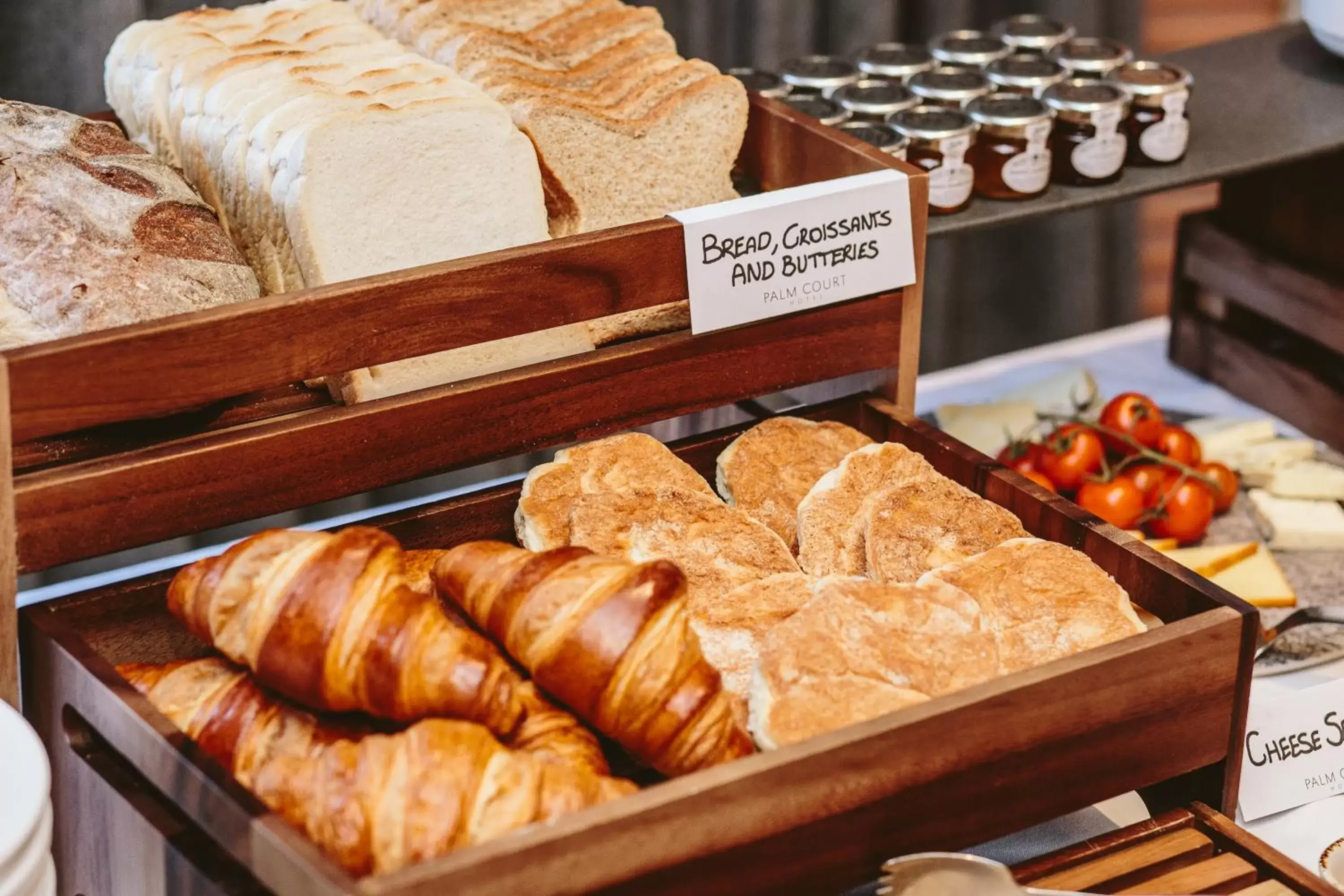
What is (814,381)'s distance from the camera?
61.1 inches

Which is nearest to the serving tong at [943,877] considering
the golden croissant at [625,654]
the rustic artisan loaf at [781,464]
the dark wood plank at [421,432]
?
the golden croissant at [625,654]

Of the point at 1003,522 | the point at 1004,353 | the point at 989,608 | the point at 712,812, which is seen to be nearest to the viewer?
the point at 712,812

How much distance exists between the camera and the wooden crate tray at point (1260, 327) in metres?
2.30

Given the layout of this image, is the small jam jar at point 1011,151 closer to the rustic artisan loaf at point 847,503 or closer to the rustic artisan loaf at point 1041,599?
the rustic artisan loaf at point 847,503

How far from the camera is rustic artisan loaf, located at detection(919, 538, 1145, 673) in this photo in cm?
122

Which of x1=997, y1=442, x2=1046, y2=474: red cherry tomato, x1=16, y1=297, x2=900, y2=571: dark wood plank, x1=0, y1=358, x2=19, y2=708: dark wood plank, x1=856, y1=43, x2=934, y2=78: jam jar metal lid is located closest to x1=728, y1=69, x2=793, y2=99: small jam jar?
x1=856, y1=43, x2=934, y2=78: jam jar metal lid

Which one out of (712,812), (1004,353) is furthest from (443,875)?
(1004,353)

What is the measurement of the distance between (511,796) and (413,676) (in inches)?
4.9

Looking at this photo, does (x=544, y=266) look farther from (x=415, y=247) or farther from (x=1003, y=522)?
(x=1003, y=522)

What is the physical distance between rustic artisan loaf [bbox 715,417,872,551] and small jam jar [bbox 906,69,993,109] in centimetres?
59

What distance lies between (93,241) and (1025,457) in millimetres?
1343

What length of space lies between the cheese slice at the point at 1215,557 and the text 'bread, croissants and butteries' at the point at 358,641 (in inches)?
42.5

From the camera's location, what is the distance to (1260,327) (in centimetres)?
247

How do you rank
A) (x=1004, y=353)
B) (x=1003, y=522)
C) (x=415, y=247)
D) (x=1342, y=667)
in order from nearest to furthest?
(x=1003, y=522) < (x=415, y=247) < (x=1342, y=667) < (x=1004, y=353)
